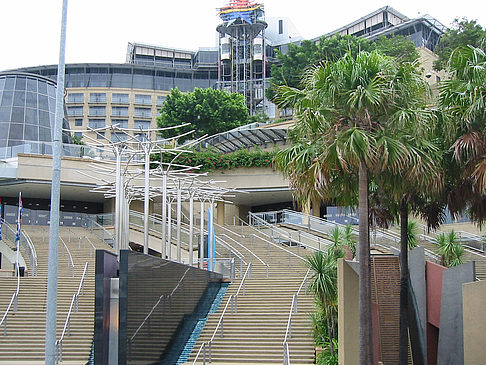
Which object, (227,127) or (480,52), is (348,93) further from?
(227,127)

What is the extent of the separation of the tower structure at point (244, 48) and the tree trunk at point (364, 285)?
231 feet

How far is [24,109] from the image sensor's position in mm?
47000

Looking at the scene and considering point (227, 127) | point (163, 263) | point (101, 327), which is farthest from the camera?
point (227, 127)

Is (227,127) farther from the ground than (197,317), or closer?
farther from the ground

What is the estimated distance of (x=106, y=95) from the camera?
3391 inches

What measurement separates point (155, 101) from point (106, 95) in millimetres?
6988

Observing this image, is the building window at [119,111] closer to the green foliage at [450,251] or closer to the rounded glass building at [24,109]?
the rounded glass building at [24,109]

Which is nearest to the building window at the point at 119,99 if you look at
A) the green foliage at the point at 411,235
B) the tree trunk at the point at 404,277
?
the green foliage at the point at 411,235

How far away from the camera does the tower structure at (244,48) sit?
272 ft

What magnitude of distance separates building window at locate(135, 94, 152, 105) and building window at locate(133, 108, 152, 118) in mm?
1012

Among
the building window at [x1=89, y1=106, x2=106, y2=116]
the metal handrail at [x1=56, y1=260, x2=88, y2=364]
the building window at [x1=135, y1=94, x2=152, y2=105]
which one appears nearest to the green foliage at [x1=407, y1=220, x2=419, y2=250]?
the metal handrail at [x1=56, y1=260, x2=88, y2=364]

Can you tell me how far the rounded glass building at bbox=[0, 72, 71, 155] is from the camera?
150 ft

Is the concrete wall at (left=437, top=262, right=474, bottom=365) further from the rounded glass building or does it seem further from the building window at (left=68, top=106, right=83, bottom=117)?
the building window at (left=68, top=106, right=83, bottom=117)

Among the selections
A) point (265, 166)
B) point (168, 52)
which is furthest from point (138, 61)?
point (265, 166)
